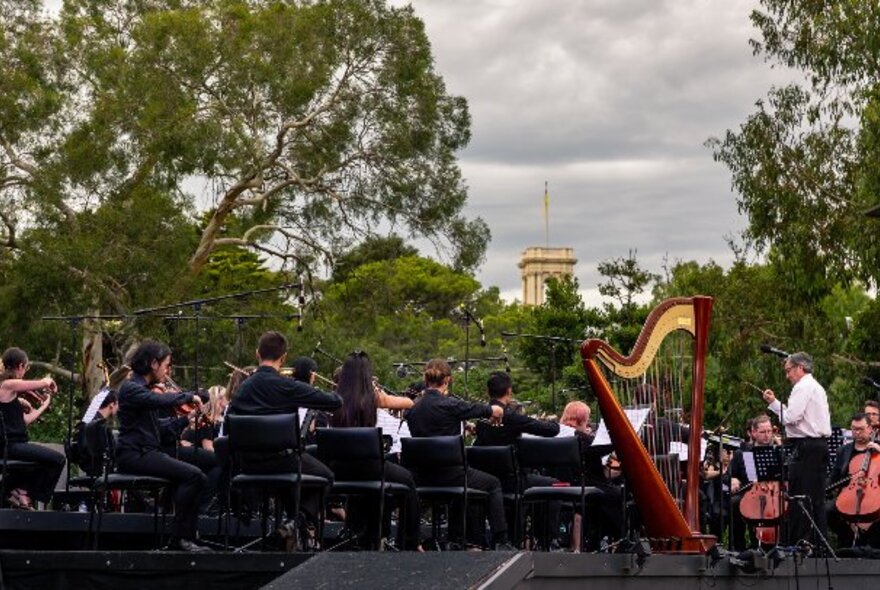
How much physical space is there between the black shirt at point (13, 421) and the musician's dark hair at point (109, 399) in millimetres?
719

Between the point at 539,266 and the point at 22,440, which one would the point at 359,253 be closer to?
the point at 22,440

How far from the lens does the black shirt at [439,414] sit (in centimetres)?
1252

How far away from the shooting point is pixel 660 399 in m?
11.4

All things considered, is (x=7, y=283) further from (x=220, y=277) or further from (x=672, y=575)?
(x=672, y=575)

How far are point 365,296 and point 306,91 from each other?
6543 millimetres

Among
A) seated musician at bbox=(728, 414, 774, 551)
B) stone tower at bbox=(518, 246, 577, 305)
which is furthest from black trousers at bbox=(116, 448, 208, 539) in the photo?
stone tower at bbox=(518, 246, 577, 305)

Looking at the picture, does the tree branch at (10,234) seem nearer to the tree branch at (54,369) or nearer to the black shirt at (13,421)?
the tree branch at (54,369)

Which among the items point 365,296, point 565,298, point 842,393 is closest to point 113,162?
point 365,296

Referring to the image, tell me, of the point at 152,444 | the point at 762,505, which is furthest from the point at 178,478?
the point at 762,505

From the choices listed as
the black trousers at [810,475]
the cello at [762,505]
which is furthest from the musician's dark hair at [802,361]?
the cello at [762,505]

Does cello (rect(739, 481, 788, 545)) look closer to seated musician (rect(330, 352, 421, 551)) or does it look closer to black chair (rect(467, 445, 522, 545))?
black chair (rect(467, 445, 522, 545))

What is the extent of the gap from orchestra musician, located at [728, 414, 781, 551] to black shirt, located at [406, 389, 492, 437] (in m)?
3.31

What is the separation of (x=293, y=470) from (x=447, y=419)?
67.6 inches

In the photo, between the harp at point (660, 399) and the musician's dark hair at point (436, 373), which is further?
the musician's dark hair at point (436, 373)
